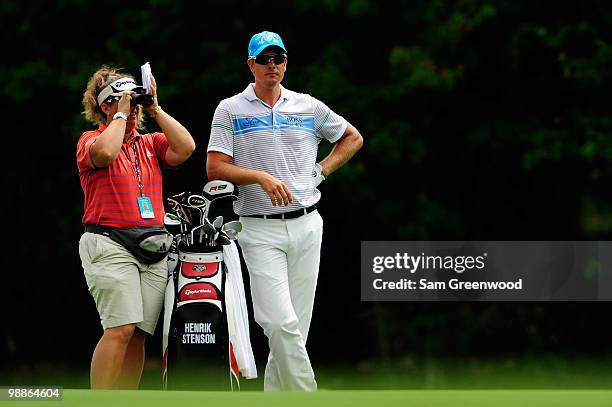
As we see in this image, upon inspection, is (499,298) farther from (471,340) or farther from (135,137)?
(135,137)

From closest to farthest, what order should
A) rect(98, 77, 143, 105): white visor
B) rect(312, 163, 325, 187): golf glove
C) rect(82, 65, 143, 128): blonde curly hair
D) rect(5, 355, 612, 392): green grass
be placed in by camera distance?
rect(98, 77, 143, 105): white visor < rect(82, 65, 143, 128): blonde curly hair < rect(312, 163, 325, 187): golf glove < rect(5, 355, 612, 392): green grass

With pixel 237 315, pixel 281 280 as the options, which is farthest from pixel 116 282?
pixel 281 280

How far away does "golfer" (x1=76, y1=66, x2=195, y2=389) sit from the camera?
7.27m

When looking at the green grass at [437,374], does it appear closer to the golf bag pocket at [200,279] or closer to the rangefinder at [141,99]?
the golf bag pocket at [200,279]

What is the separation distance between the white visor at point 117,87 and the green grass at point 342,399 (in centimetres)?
208

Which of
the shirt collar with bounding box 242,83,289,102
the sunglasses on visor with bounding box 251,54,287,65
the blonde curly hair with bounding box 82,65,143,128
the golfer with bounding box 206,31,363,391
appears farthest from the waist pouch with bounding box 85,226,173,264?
the sunglasses on visor with bounding box 251,54,287,65

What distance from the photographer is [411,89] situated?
16.2 m

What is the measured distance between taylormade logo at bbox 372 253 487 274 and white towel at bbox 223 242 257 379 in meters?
6.63

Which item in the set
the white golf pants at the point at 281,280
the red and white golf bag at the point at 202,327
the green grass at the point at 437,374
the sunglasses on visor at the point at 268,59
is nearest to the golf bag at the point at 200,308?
the red and white golf bag at the point at 202,327

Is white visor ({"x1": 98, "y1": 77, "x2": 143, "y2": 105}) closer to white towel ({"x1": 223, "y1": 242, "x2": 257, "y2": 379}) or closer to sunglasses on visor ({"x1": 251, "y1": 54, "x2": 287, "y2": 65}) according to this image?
sunglasses on visor ({"x1": 251, "y1": 54, "x2": 287, "y2": 65})

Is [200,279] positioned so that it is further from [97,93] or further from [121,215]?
[97,93]

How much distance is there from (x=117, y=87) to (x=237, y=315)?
1301 millimetres

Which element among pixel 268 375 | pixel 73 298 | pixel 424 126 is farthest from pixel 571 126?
pixel 268 375

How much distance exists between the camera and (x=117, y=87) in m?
7.52
